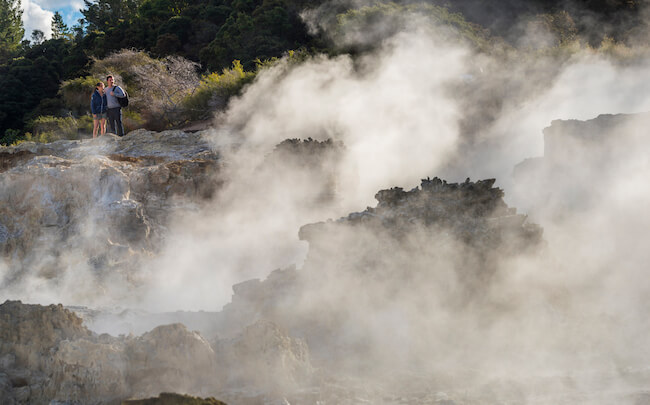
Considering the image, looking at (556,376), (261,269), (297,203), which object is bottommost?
(556,376)

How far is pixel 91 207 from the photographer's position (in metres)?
6.90

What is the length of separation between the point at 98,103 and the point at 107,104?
0.40 ft

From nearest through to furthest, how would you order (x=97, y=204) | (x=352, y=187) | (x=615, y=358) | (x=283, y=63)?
(x=615, y=358) → (x=97, y=204) → (x=352, y=187) → (x=283, y=63)

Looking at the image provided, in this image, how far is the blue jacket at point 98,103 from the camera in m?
9.20

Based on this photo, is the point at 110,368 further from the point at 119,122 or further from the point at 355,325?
the point at 119,122

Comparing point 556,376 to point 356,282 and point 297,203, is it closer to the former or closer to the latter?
point 356,282

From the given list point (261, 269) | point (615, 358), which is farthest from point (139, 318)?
point (615, 358)

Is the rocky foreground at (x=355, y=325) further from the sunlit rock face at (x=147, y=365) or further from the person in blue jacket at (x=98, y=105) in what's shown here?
the person in blue jacket at (x=98, y=105)

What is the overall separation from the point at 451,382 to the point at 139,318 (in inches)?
93.8

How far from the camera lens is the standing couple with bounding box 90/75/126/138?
918 cm

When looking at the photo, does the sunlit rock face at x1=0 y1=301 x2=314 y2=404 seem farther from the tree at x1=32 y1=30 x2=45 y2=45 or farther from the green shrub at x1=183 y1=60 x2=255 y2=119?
the tree at x1=32 y1=30 x2=45 y2=45

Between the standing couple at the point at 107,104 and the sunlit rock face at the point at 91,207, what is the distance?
1.65 meters

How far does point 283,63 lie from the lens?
1243 cm

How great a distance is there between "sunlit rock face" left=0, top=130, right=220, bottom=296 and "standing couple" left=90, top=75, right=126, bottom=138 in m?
1.65
